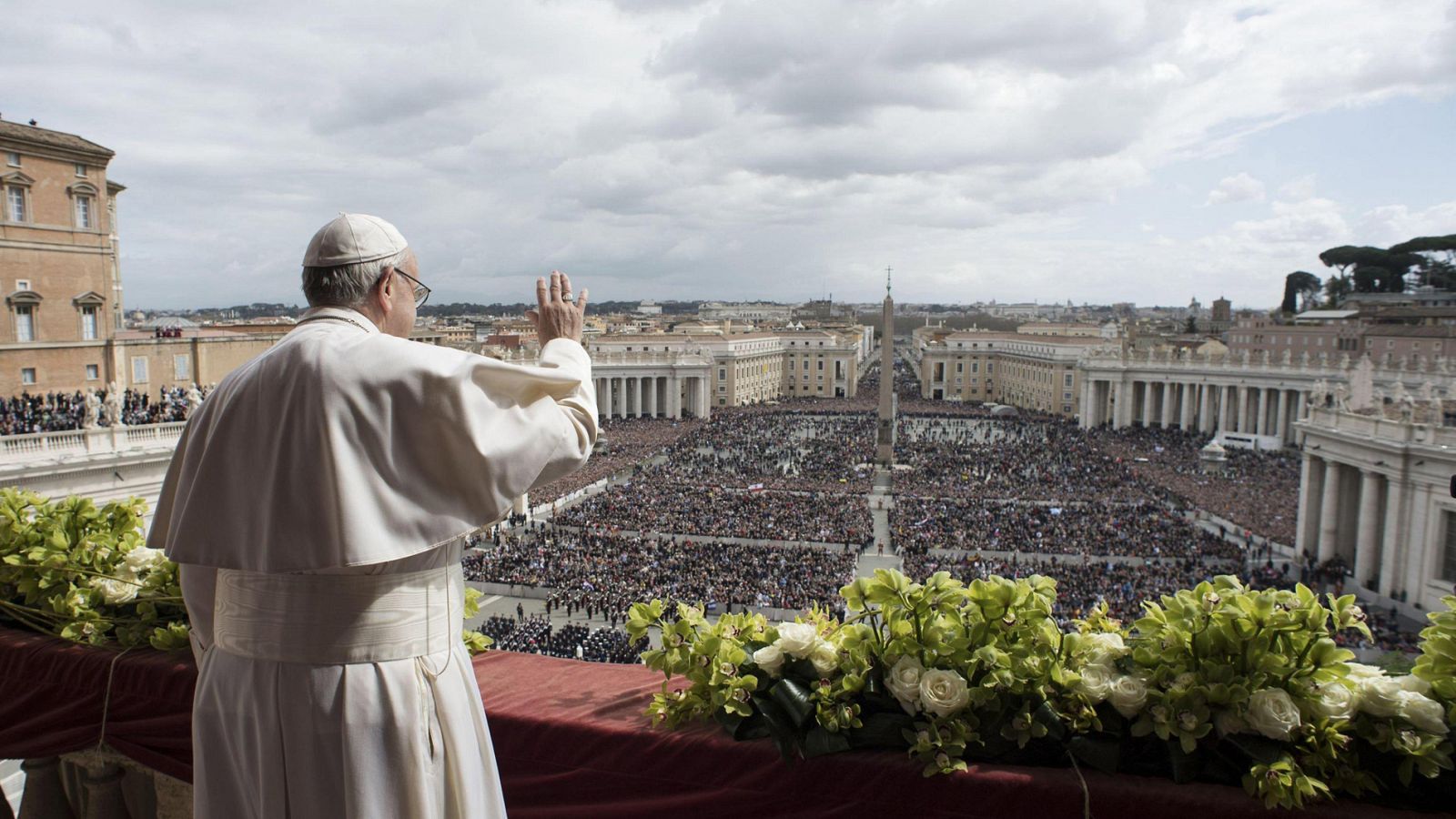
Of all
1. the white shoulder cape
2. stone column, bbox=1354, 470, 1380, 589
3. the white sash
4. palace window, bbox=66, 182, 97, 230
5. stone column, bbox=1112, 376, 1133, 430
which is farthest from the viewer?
stone column, bbox=1112, 376, 1133, 430

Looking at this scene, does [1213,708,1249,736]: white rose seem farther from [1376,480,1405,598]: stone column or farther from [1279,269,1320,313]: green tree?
[1279,269,1320,313]: green tree

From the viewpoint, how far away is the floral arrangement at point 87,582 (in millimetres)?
3293

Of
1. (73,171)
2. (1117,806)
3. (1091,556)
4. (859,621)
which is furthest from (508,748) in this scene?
(1091,556)

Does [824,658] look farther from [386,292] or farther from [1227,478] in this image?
[1227,478]

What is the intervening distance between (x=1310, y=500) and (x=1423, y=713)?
28.9 meters

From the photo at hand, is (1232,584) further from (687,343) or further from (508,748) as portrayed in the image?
(687,343)

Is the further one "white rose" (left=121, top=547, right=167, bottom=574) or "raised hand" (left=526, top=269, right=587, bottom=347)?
"white rose" (left=121, top=547, right=167, bottom=574)

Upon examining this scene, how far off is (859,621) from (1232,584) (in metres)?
1.04

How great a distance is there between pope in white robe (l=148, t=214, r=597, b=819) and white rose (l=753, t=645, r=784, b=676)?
30.8 inches

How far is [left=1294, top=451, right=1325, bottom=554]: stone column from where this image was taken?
26.0 meters

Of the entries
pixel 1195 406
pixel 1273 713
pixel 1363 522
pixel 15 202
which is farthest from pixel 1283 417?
pixel 1273 713

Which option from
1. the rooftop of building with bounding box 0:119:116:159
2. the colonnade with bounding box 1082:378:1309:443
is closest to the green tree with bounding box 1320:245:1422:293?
the colonnade with bounding box 1082:378:1309:443

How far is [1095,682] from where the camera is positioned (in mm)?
2289

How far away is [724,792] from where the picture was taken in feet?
7.98
